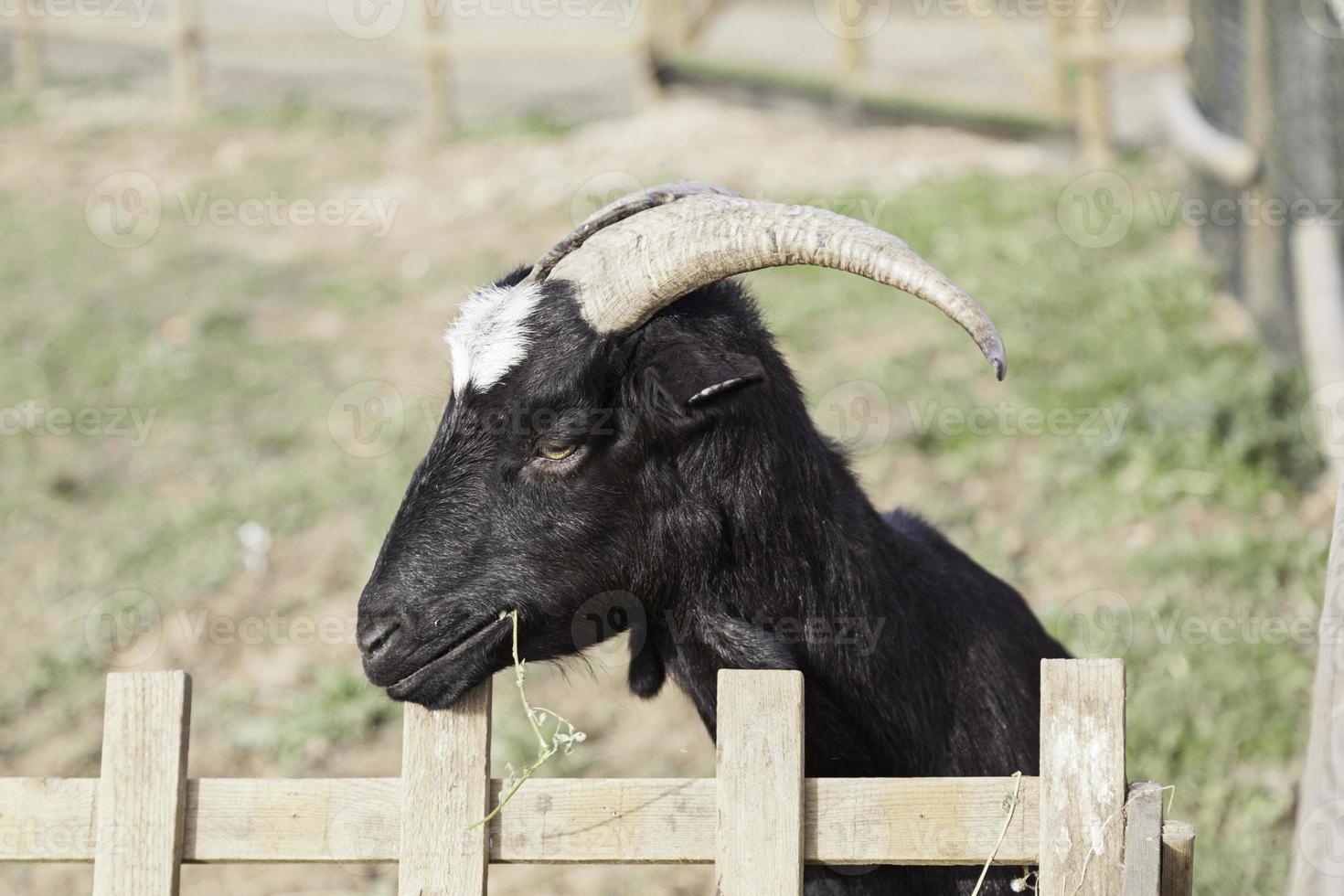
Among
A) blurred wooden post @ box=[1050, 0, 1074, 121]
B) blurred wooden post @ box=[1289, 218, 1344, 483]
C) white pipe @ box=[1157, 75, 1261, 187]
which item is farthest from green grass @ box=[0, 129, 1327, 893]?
blurred wooden post @ box=[1050, 0, 1074, 121]

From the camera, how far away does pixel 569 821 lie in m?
2.30

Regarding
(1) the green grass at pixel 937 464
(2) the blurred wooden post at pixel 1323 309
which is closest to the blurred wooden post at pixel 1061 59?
(1) the green grass at pixel 937 464

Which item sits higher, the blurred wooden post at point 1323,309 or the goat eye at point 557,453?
the blurred wooden post at point 1323,309

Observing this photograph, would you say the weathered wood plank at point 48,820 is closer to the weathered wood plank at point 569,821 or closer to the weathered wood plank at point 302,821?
the weathered wood plank at point 569,821

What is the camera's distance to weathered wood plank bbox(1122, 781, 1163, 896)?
6.92 ft

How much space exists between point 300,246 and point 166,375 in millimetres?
2678

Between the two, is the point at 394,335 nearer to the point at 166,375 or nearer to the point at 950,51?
the point at 166,375

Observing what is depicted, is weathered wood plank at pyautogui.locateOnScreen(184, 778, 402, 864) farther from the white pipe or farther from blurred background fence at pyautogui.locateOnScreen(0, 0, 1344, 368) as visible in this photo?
blurred background fence at pyautogui.locateOnScreen(0, 0, 1344, 368)

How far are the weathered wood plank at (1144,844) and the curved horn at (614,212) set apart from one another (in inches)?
56.7

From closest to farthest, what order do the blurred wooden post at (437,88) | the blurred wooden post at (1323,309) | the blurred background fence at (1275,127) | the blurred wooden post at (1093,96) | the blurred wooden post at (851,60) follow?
the blurred wooden post at (1323,309) < the blurred background fence at (1275,127) < the blurred wooden post at (1093,96) < the blurred wooden post at (851,60) < the blurred wooden post at (437,88)

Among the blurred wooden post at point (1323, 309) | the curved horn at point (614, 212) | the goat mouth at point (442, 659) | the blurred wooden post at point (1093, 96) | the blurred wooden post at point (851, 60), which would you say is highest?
the blurred wooden post at point (851, 60)

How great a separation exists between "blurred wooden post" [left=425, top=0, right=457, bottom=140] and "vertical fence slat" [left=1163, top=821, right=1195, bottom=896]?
38.9 ft

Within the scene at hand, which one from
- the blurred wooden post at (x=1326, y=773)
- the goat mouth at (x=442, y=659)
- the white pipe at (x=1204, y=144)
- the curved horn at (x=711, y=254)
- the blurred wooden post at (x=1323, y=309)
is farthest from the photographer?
the white pipe at (x=1204, y=144)

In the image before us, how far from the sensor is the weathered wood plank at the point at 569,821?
7.25ft
